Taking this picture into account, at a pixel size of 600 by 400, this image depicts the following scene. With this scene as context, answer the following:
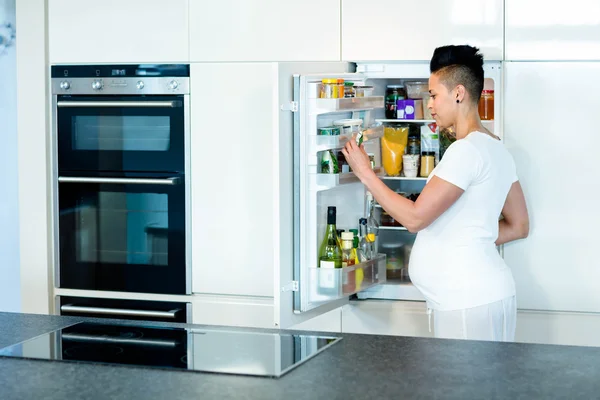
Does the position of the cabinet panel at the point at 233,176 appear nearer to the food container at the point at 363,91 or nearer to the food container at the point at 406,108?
the food container at the point at 363,91

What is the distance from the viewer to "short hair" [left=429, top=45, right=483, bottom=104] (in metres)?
2.63

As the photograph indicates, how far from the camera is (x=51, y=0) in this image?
345cm

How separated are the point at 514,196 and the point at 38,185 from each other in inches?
71.8

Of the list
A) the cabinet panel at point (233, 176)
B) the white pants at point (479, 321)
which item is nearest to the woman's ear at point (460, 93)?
the white pants at point (479, 321)

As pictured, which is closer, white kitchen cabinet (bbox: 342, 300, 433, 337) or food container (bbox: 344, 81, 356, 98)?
food container (bbox: 344, 81, 356, 98)

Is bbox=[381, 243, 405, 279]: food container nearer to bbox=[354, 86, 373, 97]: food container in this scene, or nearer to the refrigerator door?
the refrigerator door

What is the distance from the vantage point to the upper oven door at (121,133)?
337cm

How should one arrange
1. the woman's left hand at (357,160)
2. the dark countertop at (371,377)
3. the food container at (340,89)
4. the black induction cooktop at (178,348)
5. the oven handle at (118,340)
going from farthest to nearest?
the food container at (340,89) < the woman's left hand at (357,160) < the oven handle at (118,340) < the black induction cooktop at (178,348) < the dark countertop at (371,377)

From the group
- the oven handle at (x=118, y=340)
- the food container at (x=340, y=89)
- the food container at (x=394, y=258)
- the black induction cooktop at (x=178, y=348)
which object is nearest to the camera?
the black induction cooktop at (x=178, y=348)

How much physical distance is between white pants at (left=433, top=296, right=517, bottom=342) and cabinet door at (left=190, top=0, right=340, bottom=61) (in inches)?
42.8

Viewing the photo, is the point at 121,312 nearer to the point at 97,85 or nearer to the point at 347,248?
the point at 97,85

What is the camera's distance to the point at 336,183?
285 cm

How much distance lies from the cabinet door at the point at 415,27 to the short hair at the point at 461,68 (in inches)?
18.6

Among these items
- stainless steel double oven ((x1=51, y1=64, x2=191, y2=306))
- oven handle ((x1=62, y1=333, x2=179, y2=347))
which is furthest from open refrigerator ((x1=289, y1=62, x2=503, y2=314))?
oven handle ((x1=62, y1=333, x2=179, y2=347))
